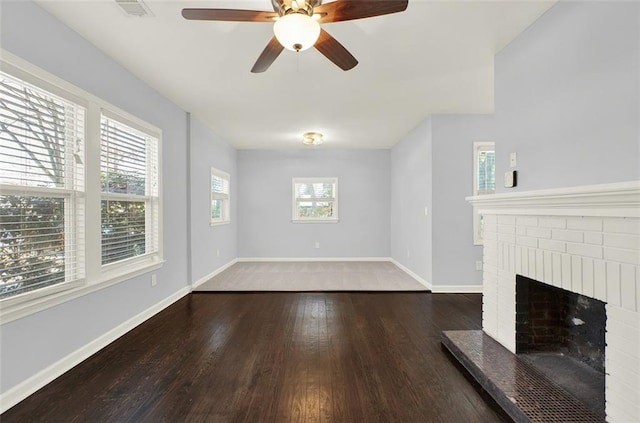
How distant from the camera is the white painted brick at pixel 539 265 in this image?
2.01 metres

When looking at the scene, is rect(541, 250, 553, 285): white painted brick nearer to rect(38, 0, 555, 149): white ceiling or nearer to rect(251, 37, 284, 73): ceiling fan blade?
rect(38, 0, 555, 149): white ceiling

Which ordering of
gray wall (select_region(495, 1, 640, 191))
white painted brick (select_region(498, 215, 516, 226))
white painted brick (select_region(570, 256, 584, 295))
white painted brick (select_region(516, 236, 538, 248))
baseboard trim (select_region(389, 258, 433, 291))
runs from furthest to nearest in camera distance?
baseboard trim (select_region(389, 258, 433, 291)), white painted brick (select_region(498, 215, 516, 226)), white painted brick (select_region(516, 236, 538, 248)), white painted brick (select_region(570, 256, 584, 295)), gray wall (select_region(495, 1, 640, 191))

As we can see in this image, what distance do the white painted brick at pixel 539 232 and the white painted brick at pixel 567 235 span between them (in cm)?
4

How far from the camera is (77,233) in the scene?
2.43 metres

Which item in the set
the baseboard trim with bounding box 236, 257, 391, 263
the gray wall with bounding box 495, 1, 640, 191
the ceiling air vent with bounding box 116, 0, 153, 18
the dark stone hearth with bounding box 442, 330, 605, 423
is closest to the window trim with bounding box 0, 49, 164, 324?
the ceiling air vent with bounding box 116, 0, 153, 18

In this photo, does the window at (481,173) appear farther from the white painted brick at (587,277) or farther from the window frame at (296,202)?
the window frame at (296,202)

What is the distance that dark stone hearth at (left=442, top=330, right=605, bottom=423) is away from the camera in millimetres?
1626

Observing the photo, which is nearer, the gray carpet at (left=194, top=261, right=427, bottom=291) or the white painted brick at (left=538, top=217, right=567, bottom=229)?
the white painted brick at (left=538, top=217, right=567, bottom=229)

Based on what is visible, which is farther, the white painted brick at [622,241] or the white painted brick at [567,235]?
the white painted brick at [567,235]

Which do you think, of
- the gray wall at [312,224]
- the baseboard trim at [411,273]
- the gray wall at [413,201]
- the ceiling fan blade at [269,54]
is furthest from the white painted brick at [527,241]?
the gray wall at [312,224]

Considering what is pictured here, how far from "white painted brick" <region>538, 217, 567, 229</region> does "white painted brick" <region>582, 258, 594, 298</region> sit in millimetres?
238

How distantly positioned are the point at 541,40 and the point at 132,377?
3743 millimetres

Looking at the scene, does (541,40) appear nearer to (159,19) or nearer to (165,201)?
(159,19)

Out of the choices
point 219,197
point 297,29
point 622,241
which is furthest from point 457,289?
point 219,197
